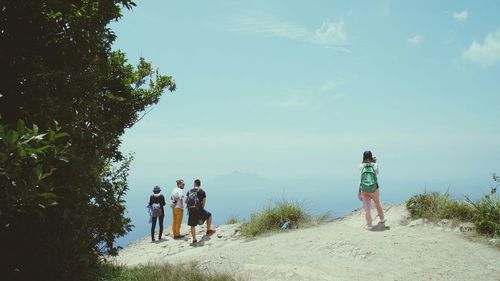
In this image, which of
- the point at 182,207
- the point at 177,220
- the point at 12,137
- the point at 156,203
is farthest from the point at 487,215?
the point at 12,137

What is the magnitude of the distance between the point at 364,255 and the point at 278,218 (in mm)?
5276

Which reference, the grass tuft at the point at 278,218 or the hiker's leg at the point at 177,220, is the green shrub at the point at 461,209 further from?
the hiker's leg at the point at 177,220

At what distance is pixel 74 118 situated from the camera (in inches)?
225

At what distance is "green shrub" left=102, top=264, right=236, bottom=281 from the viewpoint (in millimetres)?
8695

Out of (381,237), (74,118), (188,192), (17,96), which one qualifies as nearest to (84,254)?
(74,118)

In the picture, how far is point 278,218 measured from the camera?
49.5ft

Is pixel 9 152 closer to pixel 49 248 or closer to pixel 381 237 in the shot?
pixel 49 248

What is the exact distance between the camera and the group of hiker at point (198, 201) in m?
12.8

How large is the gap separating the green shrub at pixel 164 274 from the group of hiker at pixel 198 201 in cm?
437

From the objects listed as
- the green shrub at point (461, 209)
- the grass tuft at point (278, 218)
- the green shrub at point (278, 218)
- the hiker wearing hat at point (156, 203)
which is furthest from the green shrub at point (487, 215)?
the hiker wearing hat at point (156, 203)

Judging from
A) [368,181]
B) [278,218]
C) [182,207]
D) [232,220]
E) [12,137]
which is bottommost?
[232,220]

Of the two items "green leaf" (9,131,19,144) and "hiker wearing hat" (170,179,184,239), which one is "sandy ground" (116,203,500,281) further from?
"green leaf" (9,131,19,144)

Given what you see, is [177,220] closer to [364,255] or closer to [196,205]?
[196,205]

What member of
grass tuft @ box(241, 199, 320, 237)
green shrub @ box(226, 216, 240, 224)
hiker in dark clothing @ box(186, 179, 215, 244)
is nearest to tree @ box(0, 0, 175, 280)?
hiker in dark clothing @ box(186, 179, 215, 244)
